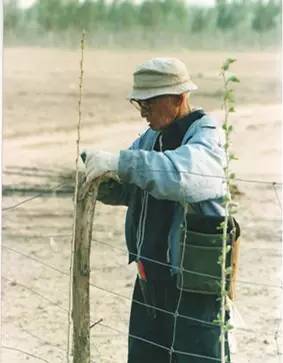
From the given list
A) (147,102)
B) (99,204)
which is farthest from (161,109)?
(99,204)

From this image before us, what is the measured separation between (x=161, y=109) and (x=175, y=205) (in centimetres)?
30

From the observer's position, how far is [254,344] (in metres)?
5.12

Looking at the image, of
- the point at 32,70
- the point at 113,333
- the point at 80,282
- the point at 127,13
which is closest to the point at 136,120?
the point at 32,70

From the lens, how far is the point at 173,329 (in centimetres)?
356

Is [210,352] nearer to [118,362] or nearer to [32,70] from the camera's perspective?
[118,362]

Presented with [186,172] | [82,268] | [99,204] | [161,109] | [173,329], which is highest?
[161,109]

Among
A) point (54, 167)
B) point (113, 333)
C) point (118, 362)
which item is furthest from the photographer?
point (54, 167)

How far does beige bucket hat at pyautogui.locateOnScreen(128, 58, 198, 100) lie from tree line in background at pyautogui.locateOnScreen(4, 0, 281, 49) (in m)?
6.31

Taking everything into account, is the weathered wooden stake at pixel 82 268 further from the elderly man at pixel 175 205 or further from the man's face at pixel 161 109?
the man's face at pixel 161 109

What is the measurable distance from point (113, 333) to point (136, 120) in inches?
252

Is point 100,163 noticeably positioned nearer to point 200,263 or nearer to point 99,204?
point 200,263

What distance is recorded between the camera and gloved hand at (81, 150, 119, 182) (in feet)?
11.1

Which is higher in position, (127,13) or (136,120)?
(127,13)

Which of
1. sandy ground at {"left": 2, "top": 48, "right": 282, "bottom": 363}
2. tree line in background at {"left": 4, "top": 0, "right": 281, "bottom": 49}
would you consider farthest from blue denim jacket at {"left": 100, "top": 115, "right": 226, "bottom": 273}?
tree line in background at {"left": 4, "top": 0, "right": 281, "bottom": 49}
